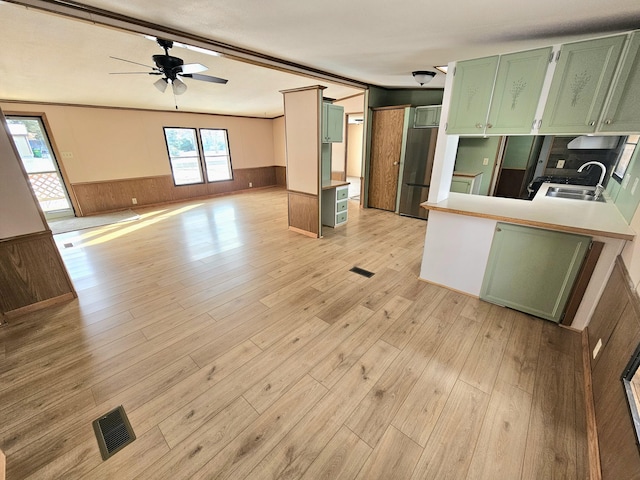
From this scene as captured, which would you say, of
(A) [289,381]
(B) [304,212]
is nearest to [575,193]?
(B) [304,212]

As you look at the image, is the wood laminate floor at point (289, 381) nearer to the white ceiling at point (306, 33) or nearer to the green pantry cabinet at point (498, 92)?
the green pantry cabinet at point (498, 92)

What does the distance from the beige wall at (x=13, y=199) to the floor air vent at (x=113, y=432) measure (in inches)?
79.2

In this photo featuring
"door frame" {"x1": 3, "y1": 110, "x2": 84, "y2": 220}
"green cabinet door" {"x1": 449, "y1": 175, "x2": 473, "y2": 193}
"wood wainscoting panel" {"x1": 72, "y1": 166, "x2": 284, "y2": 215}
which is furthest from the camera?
"wood wainscoting panel" {"x1": 72, "y1": 166, "x2": 284, "y2": 215}

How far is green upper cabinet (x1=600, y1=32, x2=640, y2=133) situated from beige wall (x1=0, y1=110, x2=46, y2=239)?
4703 millimetres

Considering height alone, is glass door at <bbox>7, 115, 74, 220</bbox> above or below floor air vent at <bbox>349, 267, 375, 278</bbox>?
above

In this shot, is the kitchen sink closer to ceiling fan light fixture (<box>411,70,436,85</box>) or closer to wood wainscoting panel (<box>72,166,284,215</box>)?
ceiling fan light fixture (<box>411,70,436,85</box>)

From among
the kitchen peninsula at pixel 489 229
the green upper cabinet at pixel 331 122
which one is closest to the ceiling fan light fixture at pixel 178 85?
the green upper cabinet at pixel 331 122

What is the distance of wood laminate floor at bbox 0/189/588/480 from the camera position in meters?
1.31

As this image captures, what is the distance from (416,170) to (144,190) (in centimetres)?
643

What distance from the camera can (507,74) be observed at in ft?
7.11

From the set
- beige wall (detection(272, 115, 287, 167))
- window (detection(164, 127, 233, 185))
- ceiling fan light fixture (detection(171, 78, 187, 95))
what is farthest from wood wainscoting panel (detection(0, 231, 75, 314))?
beige wall (detection(272, 115, 287, 167))

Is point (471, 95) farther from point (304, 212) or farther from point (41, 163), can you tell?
point (41, 163)

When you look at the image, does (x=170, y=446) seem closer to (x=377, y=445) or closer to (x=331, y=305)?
(x=377, y=445)

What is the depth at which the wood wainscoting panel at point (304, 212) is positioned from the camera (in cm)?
416
